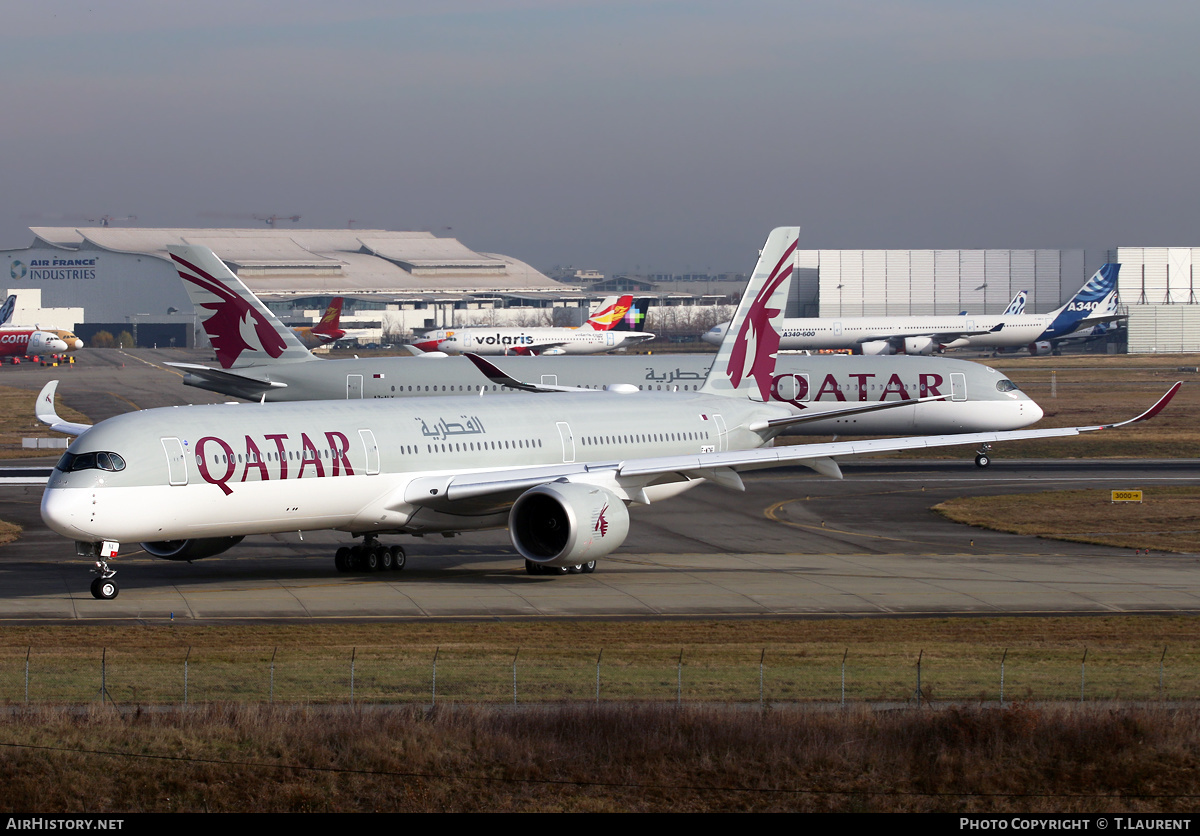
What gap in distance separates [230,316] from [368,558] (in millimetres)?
25522

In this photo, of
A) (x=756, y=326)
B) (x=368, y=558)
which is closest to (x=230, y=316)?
(x=756, y=326)

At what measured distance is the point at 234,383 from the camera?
6344cm

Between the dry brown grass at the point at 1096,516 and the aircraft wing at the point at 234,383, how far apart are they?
1219 inches

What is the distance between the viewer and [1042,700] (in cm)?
2412

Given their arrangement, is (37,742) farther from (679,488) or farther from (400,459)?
(679,488)

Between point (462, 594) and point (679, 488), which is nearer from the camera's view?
point (462, 594)

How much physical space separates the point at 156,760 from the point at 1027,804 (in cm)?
1301

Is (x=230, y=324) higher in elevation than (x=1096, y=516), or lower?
higher

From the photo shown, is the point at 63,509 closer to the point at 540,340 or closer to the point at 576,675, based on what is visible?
the point at 576,675

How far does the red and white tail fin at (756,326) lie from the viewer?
51.3m

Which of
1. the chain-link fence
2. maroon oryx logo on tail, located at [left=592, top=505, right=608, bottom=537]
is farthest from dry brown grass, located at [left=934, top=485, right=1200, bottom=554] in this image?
the chain-link fence

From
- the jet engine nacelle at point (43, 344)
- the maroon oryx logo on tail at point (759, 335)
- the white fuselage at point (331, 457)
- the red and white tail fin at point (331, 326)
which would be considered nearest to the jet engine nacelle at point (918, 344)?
the red and white tail fin at point (331, 326)

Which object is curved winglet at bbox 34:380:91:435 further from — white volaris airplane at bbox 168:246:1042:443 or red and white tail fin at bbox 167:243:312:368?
white volaris airplane at bbox 168:246:1042:443
